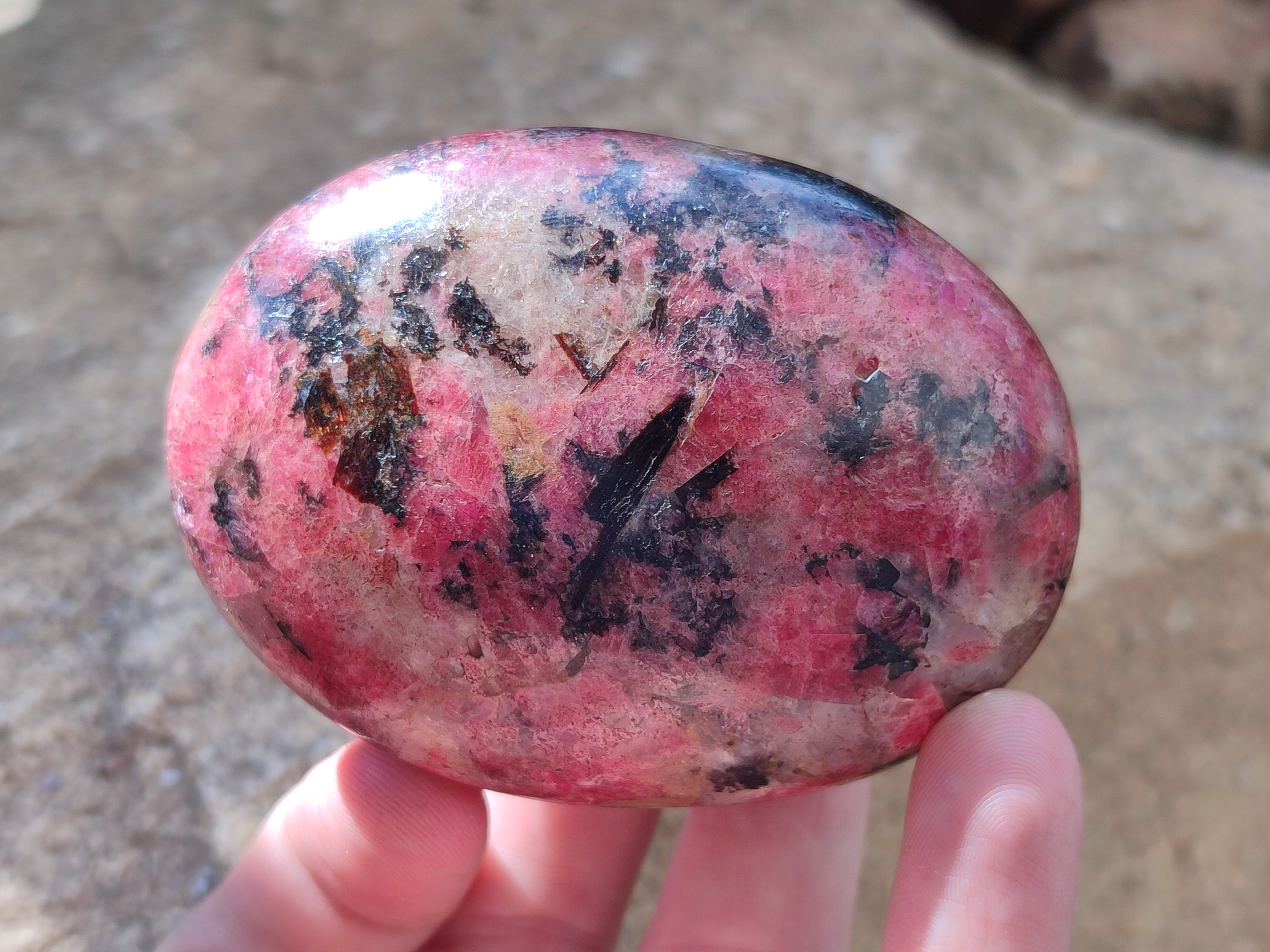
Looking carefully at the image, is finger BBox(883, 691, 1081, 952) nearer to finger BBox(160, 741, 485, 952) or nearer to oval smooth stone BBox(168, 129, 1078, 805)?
oval smooth stone BBox(168, 129, 1078, 805)

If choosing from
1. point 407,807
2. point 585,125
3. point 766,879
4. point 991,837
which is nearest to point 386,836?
point 407,807

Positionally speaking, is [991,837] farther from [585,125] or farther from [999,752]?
[585,125]

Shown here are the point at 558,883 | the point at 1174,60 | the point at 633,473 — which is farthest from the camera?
the point at 1174,60

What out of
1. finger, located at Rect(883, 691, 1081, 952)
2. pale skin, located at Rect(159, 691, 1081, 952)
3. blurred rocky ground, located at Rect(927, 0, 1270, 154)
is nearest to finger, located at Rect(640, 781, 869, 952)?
pale skin, located at Rect(159, 691, 1081, 952)

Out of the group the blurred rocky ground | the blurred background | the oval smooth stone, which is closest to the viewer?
the oval smooth stone

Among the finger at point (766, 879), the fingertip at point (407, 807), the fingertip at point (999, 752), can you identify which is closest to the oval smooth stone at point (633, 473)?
the fingertip at point (999, 752)

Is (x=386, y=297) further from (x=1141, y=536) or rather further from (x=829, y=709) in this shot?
(x=1141, y=536)
